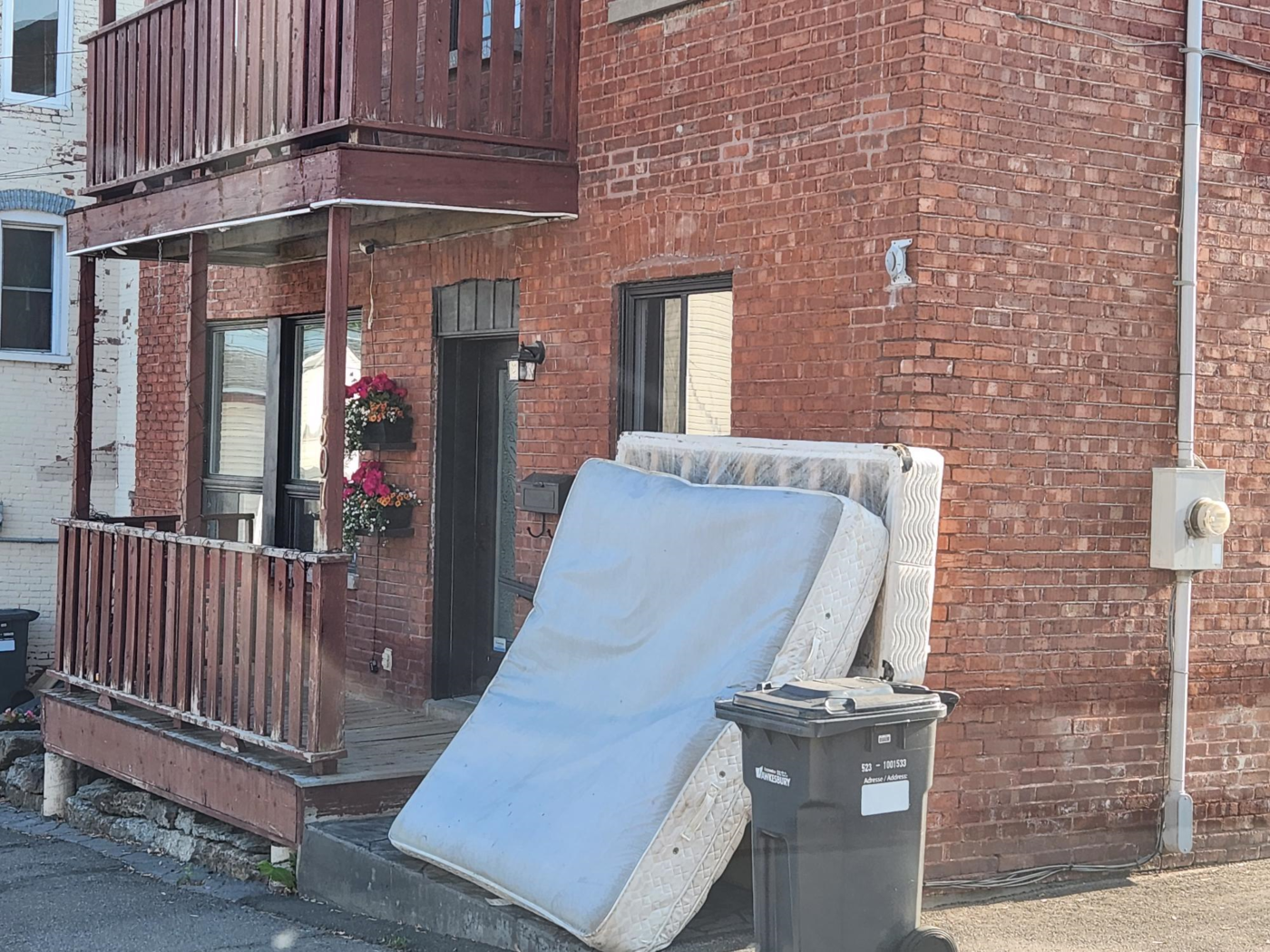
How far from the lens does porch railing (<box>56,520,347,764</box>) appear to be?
770 cm

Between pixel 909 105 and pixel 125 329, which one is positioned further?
pixel 125 329

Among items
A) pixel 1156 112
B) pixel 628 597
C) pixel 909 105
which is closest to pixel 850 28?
pixel 909 105

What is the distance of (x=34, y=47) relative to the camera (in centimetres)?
1545

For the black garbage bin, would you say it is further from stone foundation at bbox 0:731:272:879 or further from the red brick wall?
stone foundation at bbox 0:731:272:879

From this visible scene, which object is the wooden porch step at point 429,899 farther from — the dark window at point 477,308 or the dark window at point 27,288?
the dark window at point 27,288

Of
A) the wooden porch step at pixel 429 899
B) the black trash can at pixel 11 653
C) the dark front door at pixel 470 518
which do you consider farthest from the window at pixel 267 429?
the wooden porch step at pixel 429 899

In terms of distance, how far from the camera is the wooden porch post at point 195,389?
9.40m

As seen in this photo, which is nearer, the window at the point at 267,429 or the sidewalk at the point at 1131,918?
the sidewalk at the point at 1131,918

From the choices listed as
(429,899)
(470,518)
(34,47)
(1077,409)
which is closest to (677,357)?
(1077,409)

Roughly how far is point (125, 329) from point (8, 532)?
219 cm

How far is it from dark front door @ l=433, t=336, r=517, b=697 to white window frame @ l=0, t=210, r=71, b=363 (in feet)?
22.2

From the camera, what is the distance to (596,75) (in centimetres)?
864

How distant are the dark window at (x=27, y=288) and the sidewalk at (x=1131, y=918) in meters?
11.5

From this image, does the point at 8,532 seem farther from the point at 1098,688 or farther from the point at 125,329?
the point at 1098,688
